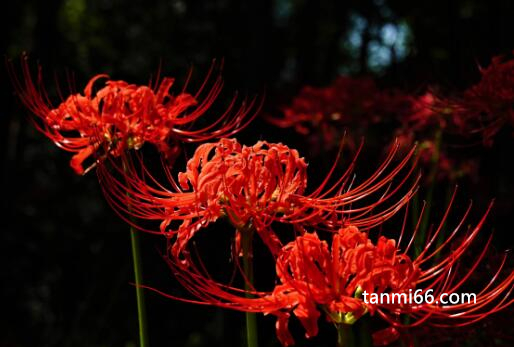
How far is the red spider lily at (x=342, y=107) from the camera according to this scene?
3.07 meters

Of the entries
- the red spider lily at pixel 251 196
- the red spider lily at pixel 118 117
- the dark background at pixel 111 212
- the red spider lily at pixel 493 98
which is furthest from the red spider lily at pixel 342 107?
the red spider lily at pixel 251 196

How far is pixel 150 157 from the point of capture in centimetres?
309

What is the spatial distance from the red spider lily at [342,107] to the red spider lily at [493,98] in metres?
0.78

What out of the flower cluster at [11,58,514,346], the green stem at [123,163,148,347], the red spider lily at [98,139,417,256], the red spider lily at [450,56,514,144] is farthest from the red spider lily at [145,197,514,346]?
the red spider lily at [450,56,514,144]

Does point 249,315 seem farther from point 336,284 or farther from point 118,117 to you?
point 118,117

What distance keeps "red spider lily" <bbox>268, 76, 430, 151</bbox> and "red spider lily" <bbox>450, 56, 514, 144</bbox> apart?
2.57ft

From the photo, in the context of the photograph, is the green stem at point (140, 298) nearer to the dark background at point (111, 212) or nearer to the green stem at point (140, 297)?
the green stem at point (140, 297)

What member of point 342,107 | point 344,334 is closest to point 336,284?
point 344,334

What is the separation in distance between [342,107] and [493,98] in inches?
44.0

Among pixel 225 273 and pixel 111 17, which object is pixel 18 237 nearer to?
pixel 225 273

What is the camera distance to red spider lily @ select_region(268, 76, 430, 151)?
3074 millimetres

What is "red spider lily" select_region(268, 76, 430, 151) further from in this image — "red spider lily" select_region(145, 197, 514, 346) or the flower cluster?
"red spider lily" select_region(145, 197, 514, 346)

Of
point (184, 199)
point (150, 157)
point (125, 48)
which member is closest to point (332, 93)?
point (150, 157)

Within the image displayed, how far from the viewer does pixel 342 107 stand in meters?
3.14
